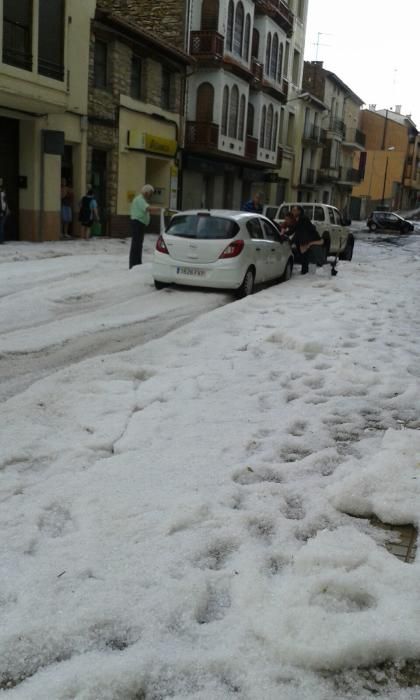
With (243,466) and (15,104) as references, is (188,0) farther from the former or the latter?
(243,466)

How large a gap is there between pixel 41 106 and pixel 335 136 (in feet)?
140

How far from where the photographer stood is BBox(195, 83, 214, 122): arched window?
30156 mm

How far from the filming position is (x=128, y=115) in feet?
79.8

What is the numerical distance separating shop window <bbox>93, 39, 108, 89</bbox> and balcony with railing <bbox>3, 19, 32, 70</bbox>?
511cm

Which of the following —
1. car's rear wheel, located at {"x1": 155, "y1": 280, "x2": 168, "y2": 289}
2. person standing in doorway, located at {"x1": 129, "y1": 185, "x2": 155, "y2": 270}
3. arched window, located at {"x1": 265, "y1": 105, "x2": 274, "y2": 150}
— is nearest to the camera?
car's rear wheel, located at {"x1": 155, "y1": 280, "x2": 168, "y2": 289}

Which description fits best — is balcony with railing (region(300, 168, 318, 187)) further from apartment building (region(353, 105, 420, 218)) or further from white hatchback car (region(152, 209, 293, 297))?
white hatchback car (region(152, 209, 293, 297))

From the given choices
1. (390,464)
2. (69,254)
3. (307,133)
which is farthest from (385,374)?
(307,133)

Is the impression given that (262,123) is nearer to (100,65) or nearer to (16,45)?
(100,65)

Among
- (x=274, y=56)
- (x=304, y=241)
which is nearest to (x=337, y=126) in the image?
(x=274, y=56)

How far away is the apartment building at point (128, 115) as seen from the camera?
22.7 m

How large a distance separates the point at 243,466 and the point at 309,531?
867 mm

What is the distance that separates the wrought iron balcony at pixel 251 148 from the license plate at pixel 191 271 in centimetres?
2444

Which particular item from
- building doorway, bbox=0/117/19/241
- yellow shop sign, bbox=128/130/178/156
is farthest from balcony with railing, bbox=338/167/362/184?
building doorway, bbox=0/117/19/241

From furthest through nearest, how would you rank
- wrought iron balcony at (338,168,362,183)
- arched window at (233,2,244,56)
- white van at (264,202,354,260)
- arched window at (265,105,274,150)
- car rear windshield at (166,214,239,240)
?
wrought iron balcony at (338,168,362,183) < arched window at (265,105,274,150) < arched window at (233,2,244,56) < white van at (264,202,354,260) < car rear windshield at (166,214,239,240)
